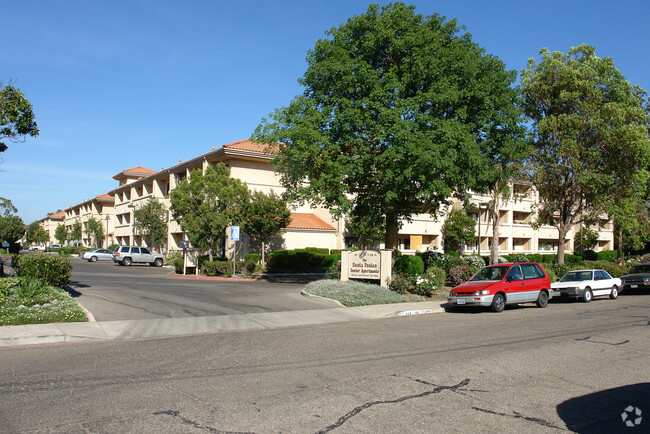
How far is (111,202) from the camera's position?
231 ft

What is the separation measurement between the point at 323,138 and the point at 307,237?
19.5m

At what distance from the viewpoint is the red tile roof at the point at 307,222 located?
124 feet

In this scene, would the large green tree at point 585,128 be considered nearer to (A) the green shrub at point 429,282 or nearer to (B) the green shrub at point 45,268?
(A) the green shrub at point 429,282

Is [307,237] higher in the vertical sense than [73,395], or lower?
higher

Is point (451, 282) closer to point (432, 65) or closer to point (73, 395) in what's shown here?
point (432, 65)

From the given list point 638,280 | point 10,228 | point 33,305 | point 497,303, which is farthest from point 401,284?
point 10,228

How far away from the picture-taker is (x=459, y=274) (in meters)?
23.0

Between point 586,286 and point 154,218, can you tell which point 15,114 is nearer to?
point 586,286

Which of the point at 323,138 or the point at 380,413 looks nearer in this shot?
the point at 380,413

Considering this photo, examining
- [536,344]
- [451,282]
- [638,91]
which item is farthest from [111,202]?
[536,344]

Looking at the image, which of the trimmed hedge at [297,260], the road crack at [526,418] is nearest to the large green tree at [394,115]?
the road crack at [526,418]

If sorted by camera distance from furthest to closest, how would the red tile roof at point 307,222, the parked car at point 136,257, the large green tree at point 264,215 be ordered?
the parked car at point 136,257, the red tile roof at point 307,222, the large green tree at point 264,215

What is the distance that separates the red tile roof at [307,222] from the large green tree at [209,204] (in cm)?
722

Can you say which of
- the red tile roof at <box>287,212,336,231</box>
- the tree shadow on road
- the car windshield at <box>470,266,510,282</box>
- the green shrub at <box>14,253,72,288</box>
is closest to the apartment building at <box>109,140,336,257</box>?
the red tile roof at <box>287,212,336,231</box>
